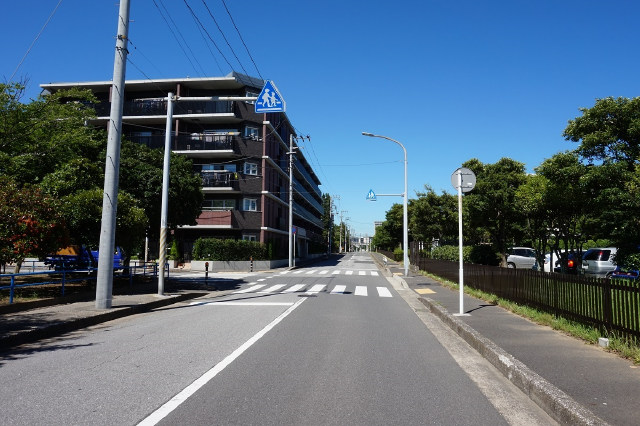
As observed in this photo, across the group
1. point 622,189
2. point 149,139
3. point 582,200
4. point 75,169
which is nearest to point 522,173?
point 582,200

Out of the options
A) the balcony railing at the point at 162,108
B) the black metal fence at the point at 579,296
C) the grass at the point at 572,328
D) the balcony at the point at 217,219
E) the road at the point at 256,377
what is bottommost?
the road at the point at 256,377

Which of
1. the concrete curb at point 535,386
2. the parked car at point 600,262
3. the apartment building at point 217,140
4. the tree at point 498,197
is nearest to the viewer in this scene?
the concrete curb at point 535,386

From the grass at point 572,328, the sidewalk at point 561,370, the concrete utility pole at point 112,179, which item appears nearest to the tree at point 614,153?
the grass at point 572,328

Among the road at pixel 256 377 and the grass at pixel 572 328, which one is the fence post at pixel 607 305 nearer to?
the grass at pixel 572 328

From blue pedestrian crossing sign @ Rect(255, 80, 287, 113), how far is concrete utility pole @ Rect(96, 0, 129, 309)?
3593 millimetres

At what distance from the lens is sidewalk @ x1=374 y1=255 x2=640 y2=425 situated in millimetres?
4305

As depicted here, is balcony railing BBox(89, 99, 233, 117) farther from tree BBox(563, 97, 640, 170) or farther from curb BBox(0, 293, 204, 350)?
tree BBox(563, 97, 640, 170)

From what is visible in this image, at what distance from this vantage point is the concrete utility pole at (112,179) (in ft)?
37.3

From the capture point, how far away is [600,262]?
21078 millimetres

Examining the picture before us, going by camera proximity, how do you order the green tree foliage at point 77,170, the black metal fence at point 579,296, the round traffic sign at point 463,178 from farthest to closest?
1. the green tree foliage at point 77,170
2. the round traffic sign at point 463,178
3. the black metal fence at point 579,296

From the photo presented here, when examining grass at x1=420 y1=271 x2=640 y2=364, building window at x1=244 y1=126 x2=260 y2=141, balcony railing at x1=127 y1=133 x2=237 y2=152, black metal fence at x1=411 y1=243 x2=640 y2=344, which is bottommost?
grass at x1=420 y1=271 x2=640 y2=364

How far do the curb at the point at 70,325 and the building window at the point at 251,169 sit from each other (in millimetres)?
28186

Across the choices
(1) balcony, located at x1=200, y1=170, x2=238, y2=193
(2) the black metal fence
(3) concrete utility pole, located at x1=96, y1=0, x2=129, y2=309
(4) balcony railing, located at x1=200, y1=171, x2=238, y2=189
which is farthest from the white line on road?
(4) balcony railing, located at x1=200, y1=171, x2=238, y2=189

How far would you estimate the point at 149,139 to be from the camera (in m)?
41.4
